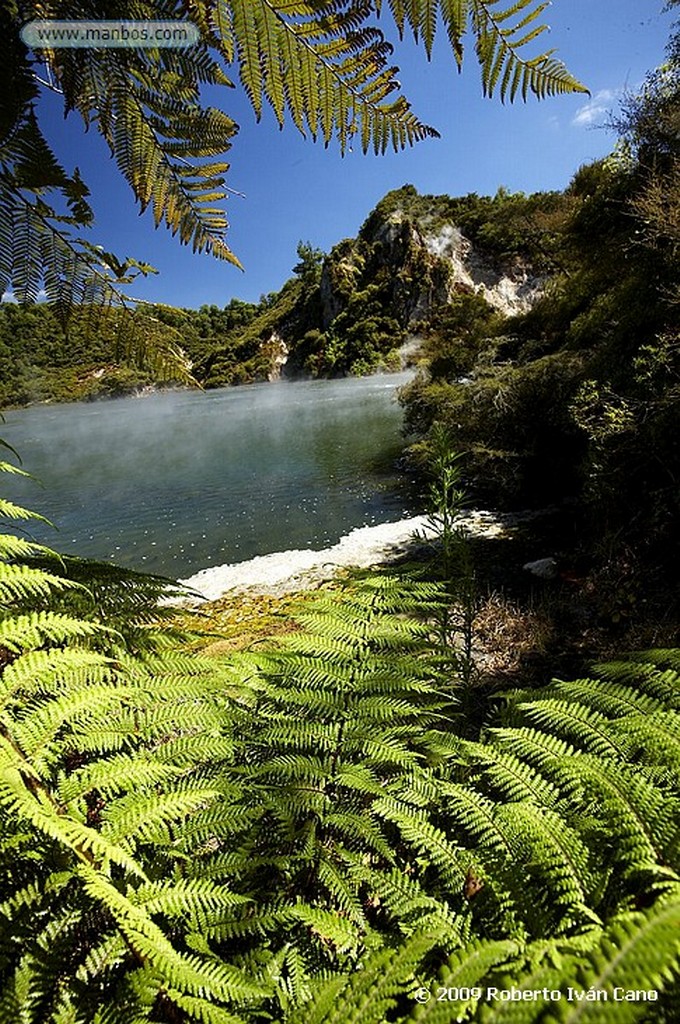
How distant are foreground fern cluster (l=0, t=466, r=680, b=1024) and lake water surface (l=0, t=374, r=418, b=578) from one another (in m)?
7.72

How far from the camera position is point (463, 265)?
46.7 meters

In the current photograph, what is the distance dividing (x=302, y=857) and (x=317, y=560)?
7.12 metres

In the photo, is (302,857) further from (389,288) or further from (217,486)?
(389,288)

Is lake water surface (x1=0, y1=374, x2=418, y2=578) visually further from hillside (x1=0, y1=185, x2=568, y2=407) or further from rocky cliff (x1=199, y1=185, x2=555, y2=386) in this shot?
rocky cliff (x1=199, y1=185, x2=555, y2=386)

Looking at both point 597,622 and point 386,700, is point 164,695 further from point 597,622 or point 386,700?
point 597,622

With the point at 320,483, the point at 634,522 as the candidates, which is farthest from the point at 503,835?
the point at 320,483

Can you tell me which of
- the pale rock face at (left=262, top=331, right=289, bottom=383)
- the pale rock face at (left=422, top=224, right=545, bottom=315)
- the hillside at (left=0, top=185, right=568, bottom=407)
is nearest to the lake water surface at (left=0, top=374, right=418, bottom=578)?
the hillside at (left=0, top=185, right=568, bottom=407)

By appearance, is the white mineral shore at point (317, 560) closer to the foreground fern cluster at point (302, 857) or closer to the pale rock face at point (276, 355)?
the foreground fern cluster at point (302, 857)

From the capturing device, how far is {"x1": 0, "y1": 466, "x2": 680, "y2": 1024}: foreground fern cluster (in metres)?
0.63

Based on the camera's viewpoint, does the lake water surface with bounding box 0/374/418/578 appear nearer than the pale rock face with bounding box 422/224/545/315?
Yes

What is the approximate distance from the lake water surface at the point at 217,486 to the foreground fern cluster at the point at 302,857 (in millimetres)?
7720

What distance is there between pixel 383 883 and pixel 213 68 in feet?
5.92

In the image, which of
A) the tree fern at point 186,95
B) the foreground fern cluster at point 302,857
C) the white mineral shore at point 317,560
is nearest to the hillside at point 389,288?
the white mineral shore at point 317,560

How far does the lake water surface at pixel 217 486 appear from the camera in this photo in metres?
10.1
